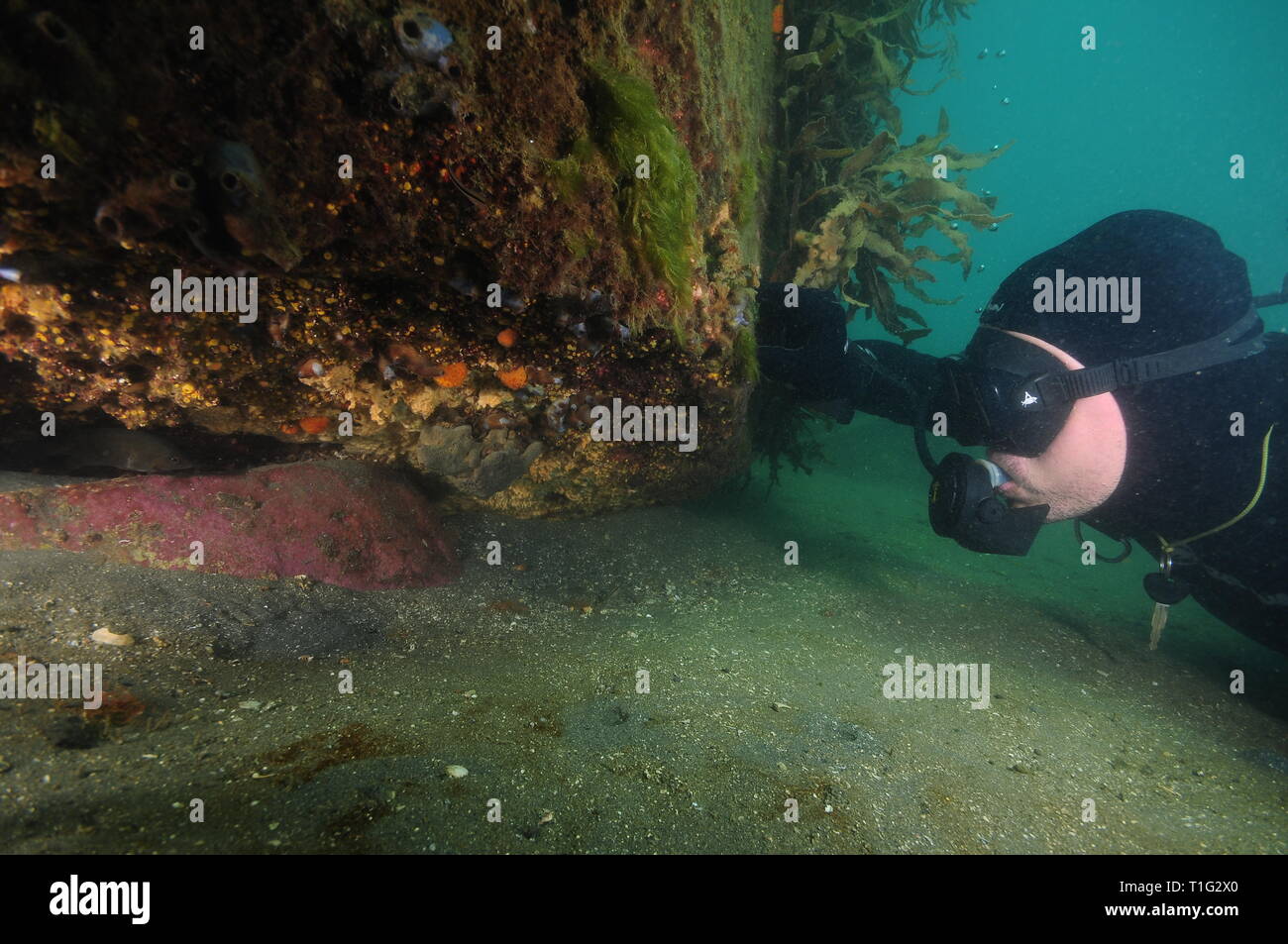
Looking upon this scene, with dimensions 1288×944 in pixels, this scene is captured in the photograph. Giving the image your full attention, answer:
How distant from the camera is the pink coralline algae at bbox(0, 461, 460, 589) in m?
3.63

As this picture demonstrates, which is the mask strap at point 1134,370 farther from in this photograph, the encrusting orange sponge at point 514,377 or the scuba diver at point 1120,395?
the encrusting orange sponge at point 514,377

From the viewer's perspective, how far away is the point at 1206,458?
4613 mm

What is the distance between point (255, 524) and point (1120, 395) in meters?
7.28

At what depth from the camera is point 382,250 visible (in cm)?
281

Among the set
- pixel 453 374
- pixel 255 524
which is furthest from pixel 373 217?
pixel 255 524

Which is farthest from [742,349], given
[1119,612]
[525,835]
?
[1119,612]

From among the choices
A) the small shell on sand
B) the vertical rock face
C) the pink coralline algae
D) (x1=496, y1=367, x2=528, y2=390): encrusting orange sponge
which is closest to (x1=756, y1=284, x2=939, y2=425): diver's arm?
the vertical rock face

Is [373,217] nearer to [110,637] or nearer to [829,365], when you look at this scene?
[110,637]

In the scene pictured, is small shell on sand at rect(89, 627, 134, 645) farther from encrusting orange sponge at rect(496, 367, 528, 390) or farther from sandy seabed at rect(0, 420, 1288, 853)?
encrusting orange sponge at rect(496, 367, 528, 390)

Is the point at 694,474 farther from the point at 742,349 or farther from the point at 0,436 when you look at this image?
Result: the point at 0,436

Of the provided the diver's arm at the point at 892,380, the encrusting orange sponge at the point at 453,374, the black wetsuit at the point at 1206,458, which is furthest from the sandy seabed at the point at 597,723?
the diver's arm at the point at 892,380

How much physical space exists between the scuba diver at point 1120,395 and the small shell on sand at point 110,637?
15.4 feet

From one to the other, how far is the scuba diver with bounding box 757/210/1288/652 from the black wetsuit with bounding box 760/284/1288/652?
0.04 ft
